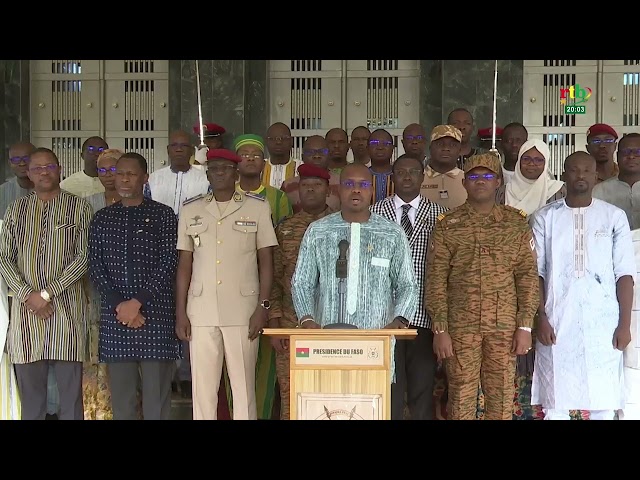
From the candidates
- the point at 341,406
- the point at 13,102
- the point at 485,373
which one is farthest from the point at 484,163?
the point at 13,102

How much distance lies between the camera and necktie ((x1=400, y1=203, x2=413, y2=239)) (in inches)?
287

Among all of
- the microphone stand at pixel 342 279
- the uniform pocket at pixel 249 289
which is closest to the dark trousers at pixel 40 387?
the uniform pocket at pixel 249 289

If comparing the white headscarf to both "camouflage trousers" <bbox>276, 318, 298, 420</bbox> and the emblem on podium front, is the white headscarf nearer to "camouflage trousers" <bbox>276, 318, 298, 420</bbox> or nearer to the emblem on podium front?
"camouflage trousers" <bbox>276, 318, 298, 420</bbox>

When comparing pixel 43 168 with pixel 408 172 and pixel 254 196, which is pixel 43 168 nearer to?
pixel 254 196

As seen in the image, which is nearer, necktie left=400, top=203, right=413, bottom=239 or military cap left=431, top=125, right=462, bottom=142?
necktie left=400, top=203, right=413, bottom=239

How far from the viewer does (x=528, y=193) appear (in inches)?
316

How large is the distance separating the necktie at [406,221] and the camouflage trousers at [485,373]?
840 millimetres

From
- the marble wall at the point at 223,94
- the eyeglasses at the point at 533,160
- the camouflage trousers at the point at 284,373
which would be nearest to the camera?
the camouflage trousers at the point at 284,373

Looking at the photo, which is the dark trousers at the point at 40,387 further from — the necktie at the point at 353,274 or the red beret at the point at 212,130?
the red beret at the point at 212,130

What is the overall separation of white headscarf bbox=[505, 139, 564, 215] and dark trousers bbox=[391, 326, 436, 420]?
4.69 ft

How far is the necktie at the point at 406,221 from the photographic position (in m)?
7.29

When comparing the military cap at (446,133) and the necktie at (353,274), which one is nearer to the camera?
the necktie at (353,274)

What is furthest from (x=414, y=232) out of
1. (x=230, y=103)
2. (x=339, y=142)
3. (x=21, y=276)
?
(x=230, y=103)

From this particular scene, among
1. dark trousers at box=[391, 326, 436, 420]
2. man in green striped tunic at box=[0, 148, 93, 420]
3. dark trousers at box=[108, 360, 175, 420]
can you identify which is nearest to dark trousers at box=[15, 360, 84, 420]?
man in green striped tunic at box=[0, 148, 93, 420]
